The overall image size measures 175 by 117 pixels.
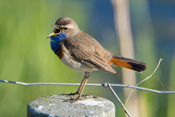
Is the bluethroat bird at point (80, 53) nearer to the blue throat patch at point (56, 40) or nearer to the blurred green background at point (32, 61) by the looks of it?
the blue throat patch at point (56, 40)

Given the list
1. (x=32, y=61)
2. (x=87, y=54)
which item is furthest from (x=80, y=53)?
(x=32, y=61)

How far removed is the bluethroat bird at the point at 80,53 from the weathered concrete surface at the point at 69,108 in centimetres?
75

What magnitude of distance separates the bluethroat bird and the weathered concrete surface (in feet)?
2.48

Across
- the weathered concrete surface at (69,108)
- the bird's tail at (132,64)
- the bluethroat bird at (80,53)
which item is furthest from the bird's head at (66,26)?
the weathered concrete surface at (69,108)

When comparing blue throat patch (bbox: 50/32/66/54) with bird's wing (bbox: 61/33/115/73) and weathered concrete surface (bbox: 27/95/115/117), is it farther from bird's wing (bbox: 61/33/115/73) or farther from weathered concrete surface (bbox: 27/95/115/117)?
weathered concrete surface (bbox: 27/95/115/117)

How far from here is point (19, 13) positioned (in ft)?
14.3

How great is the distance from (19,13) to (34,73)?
0.68 meters

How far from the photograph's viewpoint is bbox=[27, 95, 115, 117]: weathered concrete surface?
227cm

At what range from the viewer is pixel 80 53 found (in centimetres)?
338

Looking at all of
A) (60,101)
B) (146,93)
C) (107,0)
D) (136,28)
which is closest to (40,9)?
(146,93)

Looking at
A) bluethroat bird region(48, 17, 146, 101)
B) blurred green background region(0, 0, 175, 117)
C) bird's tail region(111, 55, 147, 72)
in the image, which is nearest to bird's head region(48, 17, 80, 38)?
bluethroat bird region(48, 17, 146, 101)

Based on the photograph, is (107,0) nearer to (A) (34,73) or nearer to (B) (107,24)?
(B) (107,24)

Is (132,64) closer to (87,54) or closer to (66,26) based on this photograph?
(87,54)

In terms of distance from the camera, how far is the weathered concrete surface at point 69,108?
2270 mm
